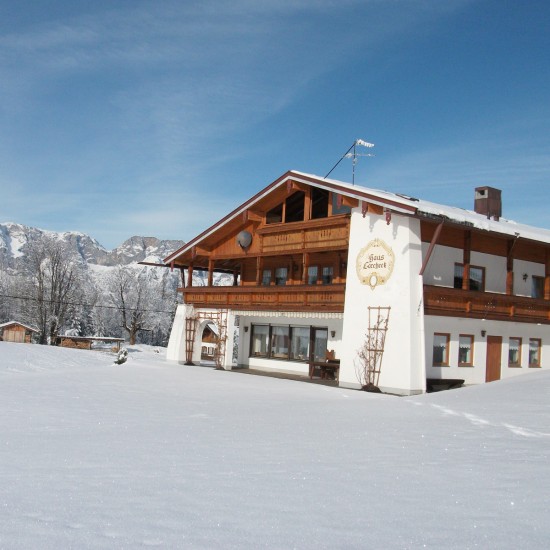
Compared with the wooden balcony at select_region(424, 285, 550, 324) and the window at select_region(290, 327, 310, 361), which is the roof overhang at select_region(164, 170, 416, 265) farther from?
the window at select_region(290, 327, 310, 361)

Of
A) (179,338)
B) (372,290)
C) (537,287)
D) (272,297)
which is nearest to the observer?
(372,290)

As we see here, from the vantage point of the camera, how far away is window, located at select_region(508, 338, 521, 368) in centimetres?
2325

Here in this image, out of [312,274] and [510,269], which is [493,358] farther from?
[312,274]

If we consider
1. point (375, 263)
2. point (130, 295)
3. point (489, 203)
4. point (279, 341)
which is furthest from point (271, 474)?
point (130, 295)

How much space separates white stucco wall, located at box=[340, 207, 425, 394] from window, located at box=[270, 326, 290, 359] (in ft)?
22.8

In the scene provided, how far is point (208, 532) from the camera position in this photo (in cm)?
497

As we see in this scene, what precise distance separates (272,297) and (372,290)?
18.2ft

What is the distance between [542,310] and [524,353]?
1730mm

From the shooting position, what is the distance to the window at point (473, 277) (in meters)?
22.0

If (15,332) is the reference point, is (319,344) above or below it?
above

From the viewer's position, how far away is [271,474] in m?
6.99

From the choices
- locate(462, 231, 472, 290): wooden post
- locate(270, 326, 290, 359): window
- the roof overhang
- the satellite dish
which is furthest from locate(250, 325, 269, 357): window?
locate(462, 231, 472, 290): wooden post

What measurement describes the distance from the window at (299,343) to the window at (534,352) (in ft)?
28.5

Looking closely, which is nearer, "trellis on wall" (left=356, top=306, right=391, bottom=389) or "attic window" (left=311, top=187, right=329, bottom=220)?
"trellis on wall" (left=356, top=306, right=391, bottom=389)
